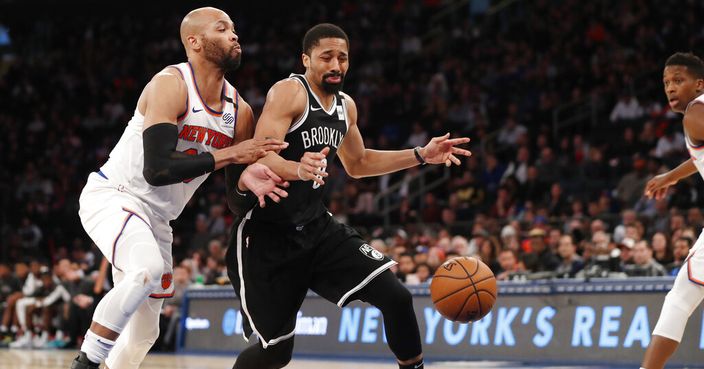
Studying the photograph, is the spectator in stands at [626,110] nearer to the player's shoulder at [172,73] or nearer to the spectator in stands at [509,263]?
the spectator in stands at [509,263]

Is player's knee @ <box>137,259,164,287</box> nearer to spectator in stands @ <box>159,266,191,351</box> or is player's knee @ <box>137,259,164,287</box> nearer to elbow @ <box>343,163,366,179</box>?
elbow @ <box>343,163,366,179</box>

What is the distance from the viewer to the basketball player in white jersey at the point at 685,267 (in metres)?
5.98

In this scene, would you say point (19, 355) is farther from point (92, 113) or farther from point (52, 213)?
point (92, 113)

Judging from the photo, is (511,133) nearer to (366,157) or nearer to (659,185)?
(659,185)

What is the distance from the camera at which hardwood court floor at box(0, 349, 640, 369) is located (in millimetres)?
11094

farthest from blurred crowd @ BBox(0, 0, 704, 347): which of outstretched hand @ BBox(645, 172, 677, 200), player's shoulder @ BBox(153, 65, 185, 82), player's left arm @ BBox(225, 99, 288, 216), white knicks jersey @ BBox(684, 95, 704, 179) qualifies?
player's shoulder @ BBox(153, 65, 185, 82)

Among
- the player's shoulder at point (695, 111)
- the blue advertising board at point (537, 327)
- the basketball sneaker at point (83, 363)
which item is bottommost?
the blue advertising board at point (537, 327)

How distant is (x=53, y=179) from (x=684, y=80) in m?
19.4

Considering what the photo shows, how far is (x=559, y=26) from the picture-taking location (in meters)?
20.5

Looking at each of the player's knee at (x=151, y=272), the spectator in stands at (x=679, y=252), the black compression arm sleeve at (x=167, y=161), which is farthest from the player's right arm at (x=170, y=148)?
the spectator in stands at (x=679, y=252)

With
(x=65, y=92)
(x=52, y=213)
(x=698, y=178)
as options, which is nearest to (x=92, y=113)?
(x=65, y=92)

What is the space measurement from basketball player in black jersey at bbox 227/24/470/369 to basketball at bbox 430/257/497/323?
459 millimetres

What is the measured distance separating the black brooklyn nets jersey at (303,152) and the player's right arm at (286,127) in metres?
0.07

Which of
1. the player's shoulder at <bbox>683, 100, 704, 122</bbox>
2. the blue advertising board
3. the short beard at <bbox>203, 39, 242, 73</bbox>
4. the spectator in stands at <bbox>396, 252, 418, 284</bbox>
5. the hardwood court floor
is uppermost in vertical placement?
the short beard at <bbox>203, 39, 242, 73</bbox>
